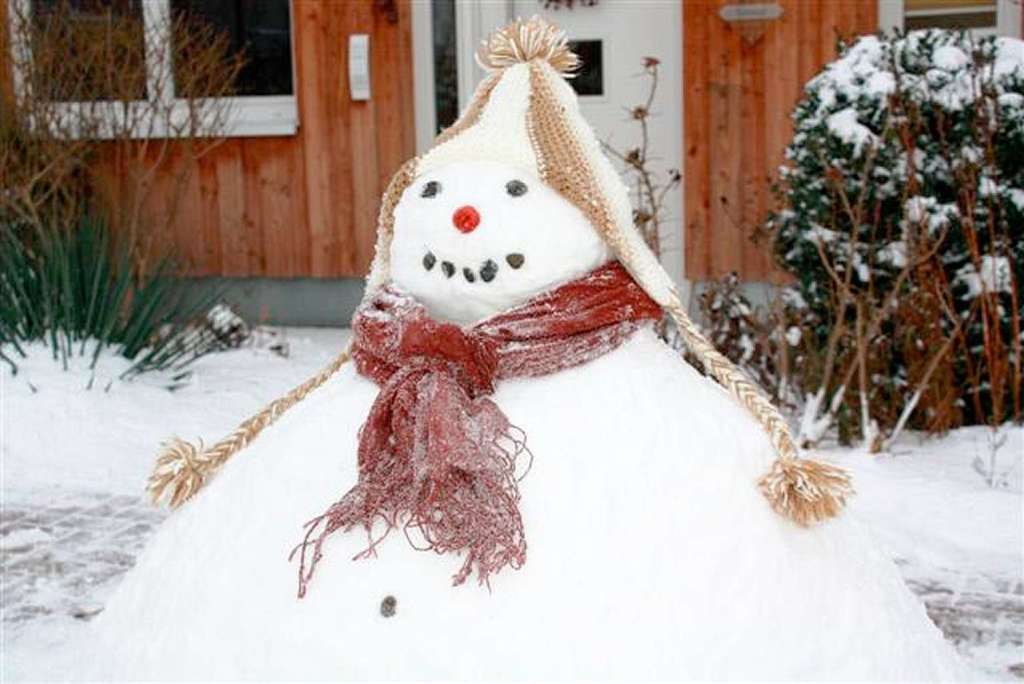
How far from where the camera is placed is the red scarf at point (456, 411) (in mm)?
2383

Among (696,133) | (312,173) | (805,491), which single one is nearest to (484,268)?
(805,491)

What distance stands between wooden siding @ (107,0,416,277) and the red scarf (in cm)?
601

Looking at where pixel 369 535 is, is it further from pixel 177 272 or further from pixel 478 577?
pixel 177 272

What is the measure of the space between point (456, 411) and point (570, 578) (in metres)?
0.35

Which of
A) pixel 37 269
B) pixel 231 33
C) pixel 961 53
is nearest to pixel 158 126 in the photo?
pixel 231 33

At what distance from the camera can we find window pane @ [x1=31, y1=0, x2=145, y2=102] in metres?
7.47

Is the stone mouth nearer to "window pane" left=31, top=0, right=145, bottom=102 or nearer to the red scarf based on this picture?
the red scarf

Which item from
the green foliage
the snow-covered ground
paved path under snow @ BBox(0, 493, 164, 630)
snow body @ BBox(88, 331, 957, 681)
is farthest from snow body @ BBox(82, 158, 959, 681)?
the green foliage

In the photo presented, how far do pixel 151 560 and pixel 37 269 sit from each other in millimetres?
4421

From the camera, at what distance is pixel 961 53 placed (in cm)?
579

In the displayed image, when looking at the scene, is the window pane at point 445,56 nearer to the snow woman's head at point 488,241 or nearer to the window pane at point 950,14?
the window pane at point 950,14

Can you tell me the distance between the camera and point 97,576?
4.70 m

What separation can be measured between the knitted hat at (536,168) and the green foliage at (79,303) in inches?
160

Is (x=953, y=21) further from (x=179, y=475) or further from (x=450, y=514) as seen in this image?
(x=450, y=514)
